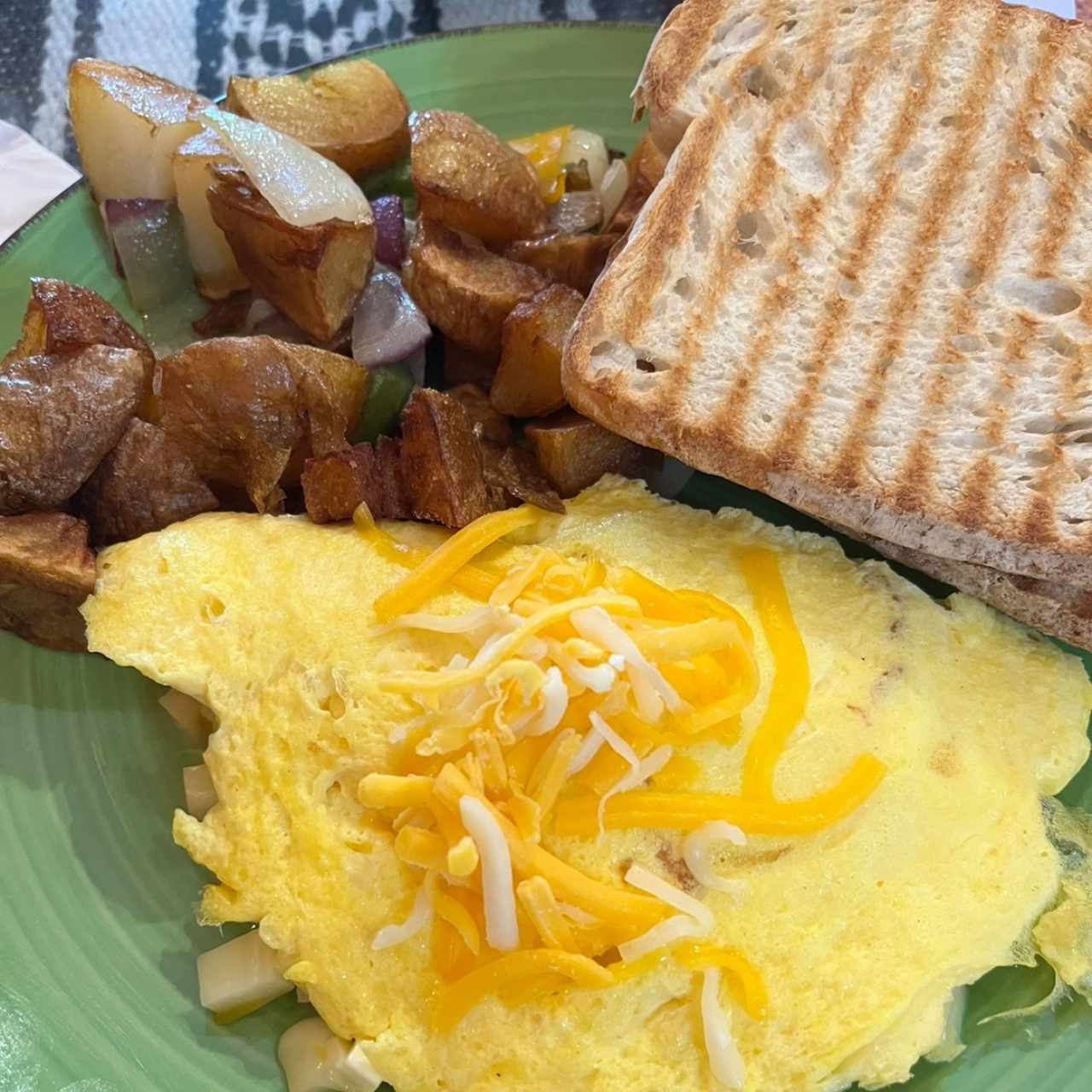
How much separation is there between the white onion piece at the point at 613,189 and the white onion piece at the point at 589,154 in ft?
0.13

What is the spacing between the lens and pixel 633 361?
216 cm

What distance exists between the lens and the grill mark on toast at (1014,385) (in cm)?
194

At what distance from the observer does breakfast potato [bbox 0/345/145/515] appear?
2.02 metres

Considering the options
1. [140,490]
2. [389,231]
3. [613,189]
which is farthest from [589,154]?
[140,490]

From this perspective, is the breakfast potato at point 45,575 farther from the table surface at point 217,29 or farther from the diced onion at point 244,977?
the table surface at point 217,29

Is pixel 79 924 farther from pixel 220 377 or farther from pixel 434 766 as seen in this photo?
pixel 220 377

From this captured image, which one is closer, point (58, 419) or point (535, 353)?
point (58, 419)

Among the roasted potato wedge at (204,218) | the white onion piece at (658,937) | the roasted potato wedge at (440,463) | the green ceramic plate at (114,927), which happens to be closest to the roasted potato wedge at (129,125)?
the roasted potato wedge at (204,218)

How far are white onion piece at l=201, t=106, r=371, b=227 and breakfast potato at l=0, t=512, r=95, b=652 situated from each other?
772mm

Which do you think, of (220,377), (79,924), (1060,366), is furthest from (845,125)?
(79,924)

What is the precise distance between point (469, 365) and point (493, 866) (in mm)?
1260

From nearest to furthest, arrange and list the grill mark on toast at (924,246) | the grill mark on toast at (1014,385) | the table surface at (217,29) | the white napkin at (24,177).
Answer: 1. the grill mark on toast at (1014,385)
2. the grill mark on toast at (924,246)
3. the white napkin at (24,177)
4. the table surface at (217,29)

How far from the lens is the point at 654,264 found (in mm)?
2238

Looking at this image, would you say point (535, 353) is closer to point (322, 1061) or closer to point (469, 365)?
point (469, 365)
